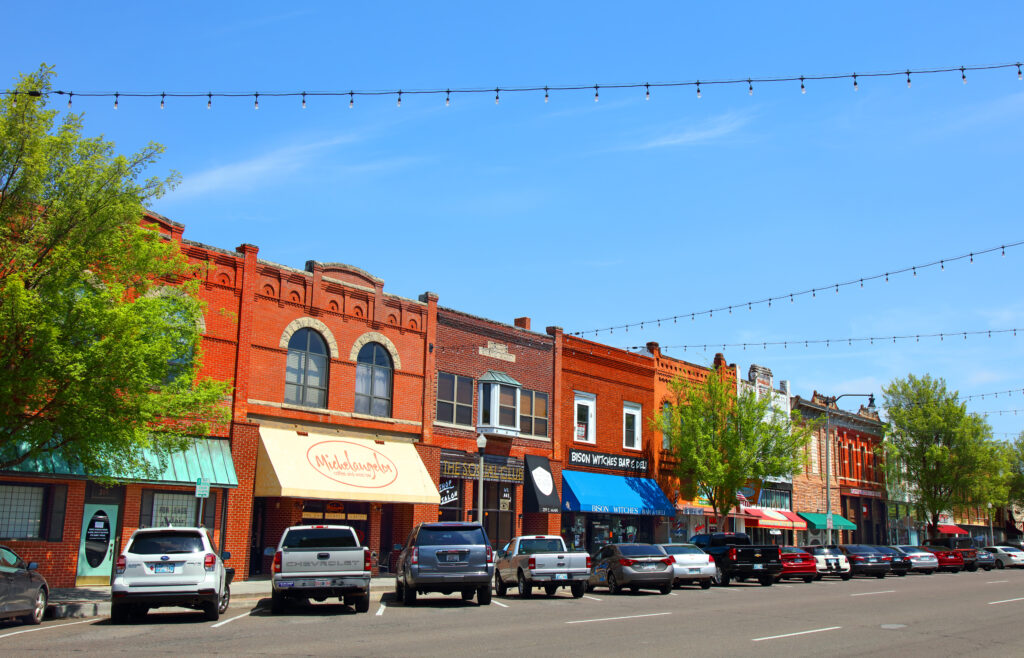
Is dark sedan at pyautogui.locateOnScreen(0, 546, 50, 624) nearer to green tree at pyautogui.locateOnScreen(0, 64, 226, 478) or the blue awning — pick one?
green tree at pyautogui.locateOnScreen(0, 64, 226, 478)

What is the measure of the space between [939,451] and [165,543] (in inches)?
1992

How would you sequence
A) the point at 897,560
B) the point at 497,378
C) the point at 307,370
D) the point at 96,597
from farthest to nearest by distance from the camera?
the point at 897,560 < the point at 497,378 < the point at 307,370 < the point at 96,597

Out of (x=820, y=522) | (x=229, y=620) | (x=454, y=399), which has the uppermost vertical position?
(x=454, y=399)

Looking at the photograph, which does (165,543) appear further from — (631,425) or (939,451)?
(939,451)

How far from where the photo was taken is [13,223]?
64.5 feet

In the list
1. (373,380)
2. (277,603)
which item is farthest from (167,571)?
(373,380)

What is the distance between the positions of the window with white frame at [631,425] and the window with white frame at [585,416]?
2141 mm

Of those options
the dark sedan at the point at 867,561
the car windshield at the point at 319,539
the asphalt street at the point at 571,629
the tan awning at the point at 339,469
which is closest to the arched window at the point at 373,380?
the tan awning at the point at 339,469

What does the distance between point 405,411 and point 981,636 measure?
19.9 metres

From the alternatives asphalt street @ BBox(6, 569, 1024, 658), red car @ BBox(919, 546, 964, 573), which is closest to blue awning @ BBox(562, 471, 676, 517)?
asphalt street @ BBox(6, 569, 1024, 658)

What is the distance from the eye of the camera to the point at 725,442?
40062 mm

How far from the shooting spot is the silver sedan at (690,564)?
2741 cm

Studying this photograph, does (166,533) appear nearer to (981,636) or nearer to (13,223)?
(13,223)

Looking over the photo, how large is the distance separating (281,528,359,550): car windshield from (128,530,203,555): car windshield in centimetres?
222
